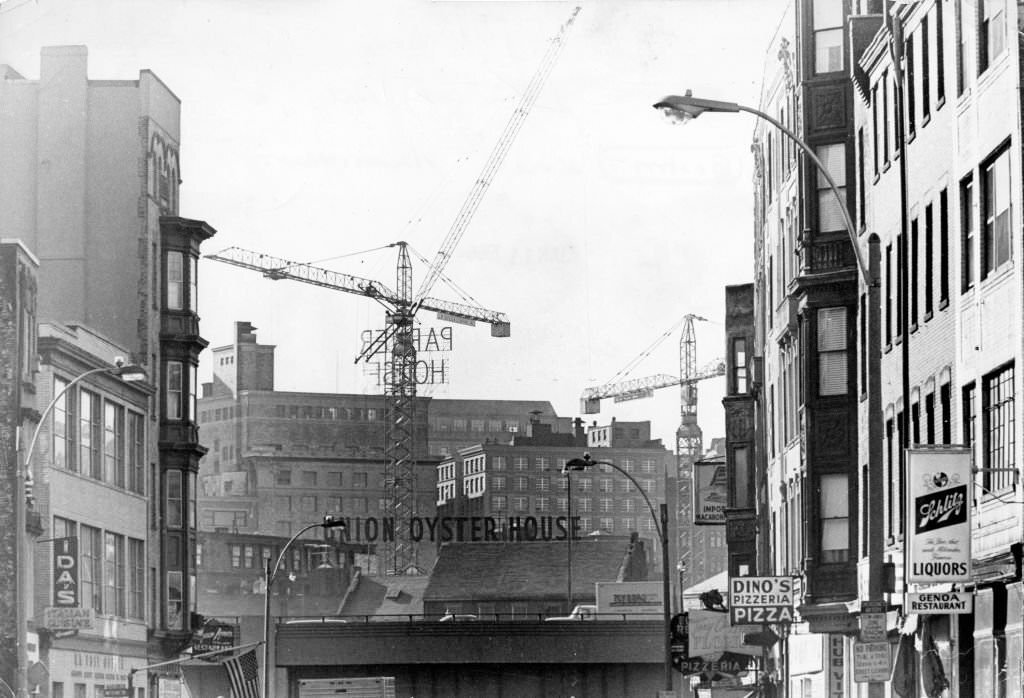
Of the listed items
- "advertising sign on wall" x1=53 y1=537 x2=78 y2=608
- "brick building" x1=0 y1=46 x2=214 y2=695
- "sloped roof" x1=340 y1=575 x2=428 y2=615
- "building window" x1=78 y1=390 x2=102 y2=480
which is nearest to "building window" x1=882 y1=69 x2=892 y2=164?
"advertising sign on wall" x1=53 y1=537 x2=78 y2=608

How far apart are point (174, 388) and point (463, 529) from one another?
8684 cm

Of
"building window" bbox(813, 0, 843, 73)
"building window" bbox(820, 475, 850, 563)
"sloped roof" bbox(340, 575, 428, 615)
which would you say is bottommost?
"sloped roof" bbox(340, 575, 428, 615)

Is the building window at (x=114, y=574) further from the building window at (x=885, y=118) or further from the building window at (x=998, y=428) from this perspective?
the building window at (x=998, y=428)

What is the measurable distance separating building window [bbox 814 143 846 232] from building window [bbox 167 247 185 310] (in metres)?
40.1

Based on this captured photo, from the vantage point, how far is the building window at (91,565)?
62906 mm

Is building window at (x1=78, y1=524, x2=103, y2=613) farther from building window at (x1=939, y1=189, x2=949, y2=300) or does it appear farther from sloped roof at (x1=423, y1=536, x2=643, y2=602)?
sloped roof at (x1=423, y1=536, x2=643, y2=602)

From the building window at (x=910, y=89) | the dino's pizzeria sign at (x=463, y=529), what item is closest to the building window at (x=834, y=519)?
the building window at (x=910, y=89)

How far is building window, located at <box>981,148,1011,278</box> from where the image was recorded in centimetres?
2734

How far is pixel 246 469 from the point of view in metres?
170

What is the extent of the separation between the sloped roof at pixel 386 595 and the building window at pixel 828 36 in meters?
91.5

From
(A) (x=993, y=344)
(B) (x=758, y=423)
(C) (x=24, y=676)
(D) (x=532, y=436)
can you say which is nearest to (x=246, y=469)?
(D) (x=532, y=436)

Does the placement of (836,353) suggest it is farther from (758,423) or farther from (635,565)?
(635,565)

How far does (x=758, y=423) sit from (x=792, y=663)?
46.6 feet

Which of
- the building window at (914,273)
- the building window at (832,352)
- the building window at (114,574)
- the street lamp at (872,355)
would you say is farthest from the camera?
the building window at (114,574)
